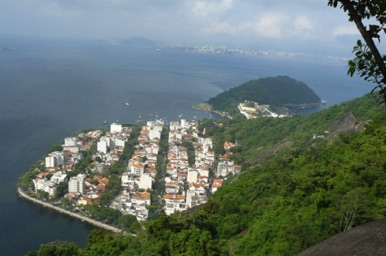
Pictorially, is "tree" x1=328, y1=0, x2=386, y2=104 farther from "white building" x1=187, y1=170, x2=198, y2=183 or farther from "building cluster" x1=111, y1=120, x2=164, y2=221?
"white building" x1=187, y1=170, x2=198, y2=183

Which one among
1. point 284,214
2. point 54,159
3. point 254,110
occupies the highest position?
point 284,214

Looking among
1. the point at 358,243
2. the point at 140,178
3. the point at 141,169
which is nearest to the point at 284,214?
the point at 358,243

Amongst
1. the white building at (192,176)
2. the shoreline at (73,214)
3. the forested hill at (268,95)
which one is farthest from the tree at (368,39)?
the forested hill at (268,95)

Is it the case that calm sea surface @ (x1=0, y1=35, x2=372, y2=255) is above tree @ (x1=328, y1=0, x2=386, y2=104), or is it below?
below

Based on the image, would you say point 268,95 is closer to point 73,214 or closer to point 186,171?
point 186,171

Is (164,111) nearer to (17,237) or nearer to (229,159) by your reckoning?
(229,159)

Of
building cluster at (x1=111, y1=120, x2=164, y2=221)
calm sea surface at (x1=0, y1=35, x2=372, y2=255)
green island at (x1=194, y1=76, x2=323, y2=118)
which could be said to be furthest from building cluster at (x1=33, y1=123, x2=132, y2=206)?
green island at (x1=194, y1=76, x2=323, y2=118)
